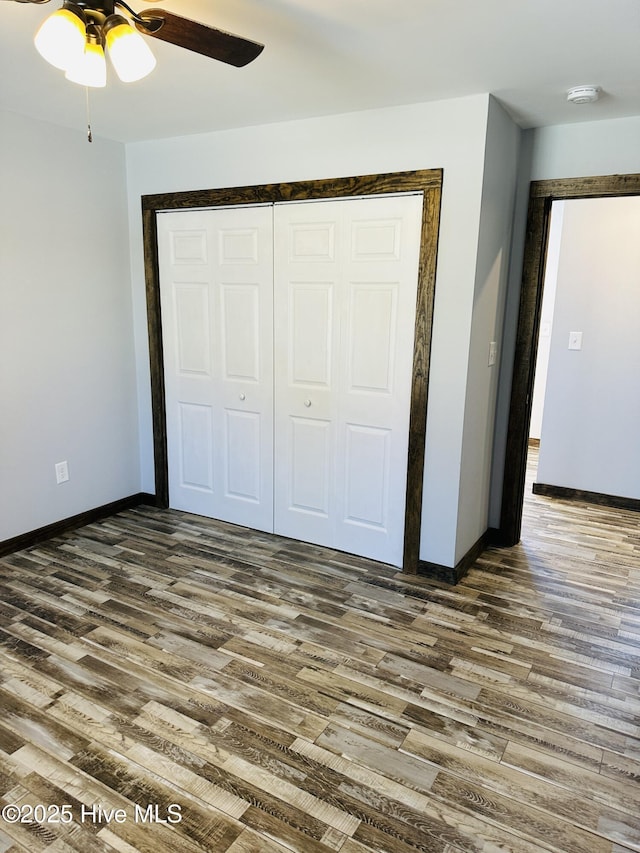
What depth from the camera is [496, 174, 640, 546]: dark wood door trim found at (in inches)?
116

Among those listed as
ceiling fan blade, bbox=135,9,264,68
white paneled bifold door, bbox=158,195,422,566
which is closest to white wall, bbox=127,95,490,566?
white paneled bifold door, bbox=158,195,422,566

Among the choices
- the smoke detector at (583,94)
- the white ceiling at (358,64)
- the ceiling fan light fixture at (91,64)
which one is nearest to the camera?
the ceiling fan light fixture at (91,64)

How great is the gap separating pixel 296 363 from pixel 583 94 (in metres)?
1.82

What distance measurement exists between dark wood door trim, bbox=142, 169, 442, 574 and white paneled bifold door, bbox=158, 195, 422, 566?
51 millimetres

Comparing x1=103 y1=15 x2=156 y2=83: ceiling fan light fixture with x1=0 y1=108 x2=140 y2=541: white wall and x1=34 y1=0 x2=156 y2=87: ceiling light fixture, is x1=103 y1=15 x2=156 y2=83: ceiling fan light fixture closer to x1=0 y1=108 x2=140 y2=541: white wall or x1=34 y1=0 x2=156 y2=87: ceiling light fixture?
x1=34 y1=0 x2=156 y2=87: ceiling light fixture

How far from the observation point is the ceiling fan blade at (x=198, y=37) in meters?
1.54

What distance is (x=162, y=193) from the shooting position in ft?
11.6

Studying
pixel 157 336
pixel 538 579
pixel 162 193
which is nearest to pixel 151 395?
pixel 157 336

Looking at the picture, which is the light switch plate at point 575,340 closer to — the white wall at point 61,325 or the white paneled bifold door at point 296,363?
the white paneled bifold door at point 296,363

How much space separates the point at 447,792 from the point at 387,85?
2637 mm

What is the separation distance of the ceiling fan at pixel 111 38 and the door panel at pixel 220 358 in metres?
1.59

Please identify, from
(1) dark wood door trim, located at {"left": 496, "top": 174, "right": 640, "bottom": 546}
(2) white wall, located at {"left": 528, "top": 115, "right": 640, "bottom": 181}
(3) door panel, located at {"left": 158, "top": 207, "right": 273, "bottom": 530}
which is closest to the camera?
(2) white wall, located at {"left": 528, "top": 115, "right": 640, "bottom": 181}

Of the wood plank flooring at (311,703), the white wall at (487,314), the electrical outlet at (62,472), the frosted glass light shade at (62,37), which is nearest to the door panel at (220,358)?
the wood plank flooring at (311,703)

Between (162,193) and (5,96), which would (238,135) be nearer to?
(162,193)
